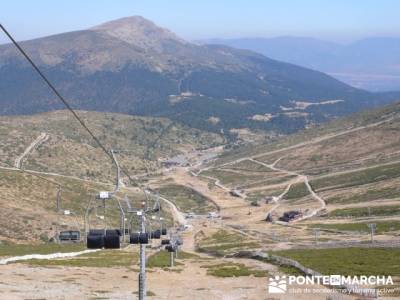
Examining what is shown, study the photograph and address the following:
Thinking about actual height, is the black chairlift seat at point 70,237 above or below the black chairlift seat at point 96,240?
above

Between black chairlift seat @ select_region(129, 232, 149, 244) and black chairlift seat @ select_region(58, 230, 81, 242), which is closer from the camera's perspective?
black chairlift seat @ select_region(129, 232, 149, 244)

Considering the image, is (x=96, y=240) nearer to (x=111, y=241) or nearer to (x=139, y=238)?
(x=111, y=241)

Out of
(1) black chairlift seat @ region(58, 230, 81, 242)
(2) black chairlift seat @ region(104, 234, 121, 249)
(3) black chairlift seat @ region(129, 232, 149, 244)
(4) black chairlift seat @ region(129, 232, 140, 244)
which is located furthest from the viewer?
(1) black chairlift seat @ region(58, 230, 81, 242)

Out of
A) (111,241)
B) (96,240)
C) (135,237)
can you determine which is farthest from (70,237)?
(135,237)

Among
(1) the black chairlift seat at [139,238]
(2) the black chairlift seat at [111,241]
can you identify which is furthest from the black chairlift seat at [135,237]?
(2) the black chairlift seat at [111,241]

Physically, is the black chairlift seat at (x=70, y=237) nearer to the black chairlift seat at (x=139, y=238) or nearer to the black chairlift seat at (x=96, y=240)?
the black chairlift seat at (x=96, y=240)

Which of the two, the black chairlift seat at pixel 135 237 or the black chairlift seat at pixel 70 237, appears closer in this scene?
the black chairlift seat at pixel 135 237

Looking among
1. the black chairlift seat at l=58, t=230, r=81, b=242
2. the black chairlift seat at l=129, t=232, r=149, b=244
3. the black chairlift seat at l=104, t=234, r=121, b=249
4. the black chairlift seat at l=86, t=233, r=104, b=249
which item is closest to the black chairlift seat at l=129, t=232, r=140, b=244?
the black chairlift seat at l=129, t=232, r=149, b=244

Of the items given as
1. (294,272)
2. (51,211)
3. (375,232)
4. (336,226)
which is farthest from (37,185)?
(294,272)

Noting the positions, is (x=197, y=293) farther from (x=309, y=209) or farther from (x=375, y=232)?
(x=309, y=209)

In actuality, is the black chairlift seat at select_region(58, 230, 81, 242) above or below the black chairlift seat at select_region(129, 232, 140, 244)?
above

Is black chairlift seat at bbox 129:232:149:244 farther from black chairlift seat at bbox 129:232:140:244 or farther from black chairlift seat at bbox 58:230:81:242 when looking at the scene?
black chairlift seat at bbox 58:230:81:242
